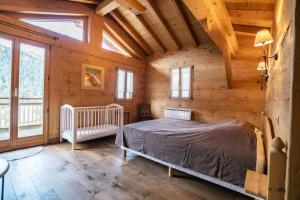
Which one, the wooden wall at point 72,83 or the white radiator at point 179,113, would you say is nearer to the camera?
the wooden wall at point 72,83

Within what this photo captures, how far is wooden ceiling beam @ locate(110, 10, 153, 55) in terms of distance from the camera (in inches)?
174

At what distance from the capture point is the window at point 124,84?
16.8 feet

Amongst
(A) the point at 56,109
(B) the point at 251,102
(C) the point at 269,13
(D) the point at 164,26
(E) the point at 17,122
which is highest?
(D) the point at 164,26

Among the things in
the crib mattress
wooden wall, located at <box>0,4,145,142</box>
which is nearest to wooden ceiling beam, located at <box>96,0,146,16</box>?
wooden wall, located at <box>0,4,145,142</box>

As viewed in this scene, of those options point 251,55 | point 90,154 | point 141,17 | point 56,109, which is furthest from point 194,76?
point 56,109

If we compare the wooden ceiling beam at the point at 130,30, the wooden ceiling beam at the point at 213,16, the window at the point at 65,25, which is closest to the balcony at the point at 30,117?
the window at the point at 65,25

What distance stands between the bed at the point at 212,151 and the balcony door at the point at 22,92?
245 cm

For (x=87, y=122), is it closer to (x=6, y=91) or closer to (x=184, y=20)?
(x=6, y=91)

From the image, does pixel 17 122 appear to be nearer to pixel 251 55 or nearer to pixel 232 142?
pixel 232 142

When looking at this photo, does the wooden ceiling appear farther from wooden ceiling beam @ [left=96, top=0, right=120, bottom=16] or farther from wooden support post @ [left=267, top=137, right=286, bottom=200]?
wooden support post @ [left=267, top=137, right=286, bottom=200]

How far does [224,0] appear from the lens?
2.41 metres

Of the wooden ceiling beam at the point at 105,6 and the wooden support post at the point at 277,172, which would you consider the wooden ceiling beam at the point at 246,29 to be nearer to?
the wooden ceiling beam at the point at 105,6

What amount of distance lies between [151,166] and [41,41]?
3466 millimetres

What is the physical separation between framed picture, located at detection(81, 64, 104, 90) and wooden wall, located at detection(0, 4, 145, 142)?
10cm
